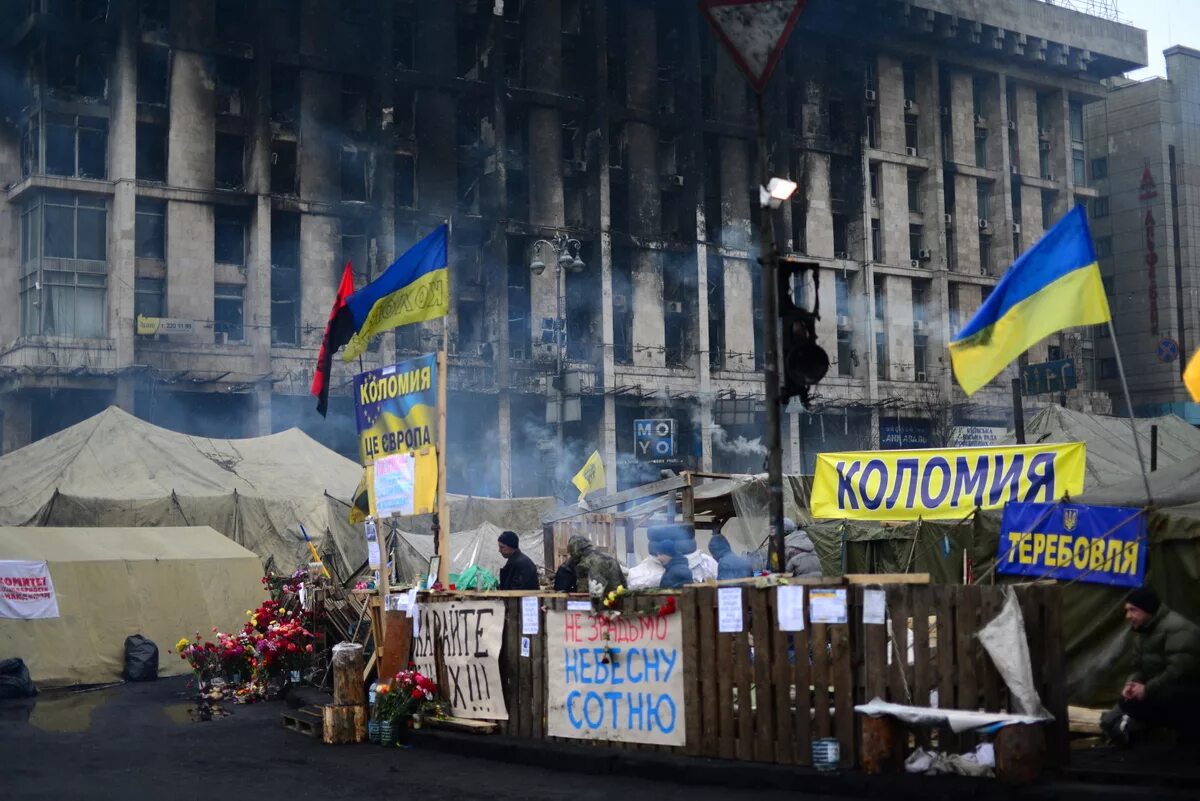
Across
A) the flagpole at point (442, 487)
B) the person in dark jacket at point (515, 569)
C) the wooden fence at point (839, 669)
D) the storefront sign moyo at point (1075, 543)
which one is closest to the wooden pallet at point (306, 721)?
the flagpole at point (442, 487)

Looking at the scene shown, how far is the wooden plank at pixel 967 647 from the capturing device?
851 cm

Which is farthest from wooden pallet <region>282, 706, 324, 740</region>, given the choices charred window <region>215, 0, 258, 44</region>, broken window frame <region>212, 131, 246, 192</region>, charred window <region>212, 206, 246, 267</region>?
charred window <region>215, 0, 258, 44</region>

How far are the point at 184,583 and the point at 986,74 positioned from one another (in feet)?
196

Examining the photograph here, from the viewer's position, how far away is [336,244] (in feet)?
169

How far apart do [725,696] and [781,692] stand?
1.76 feet

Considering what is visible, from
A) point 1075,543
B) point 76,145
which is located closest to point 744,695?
point 1075,543

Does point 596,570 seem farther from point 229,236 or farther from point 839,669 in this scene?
point 229,236

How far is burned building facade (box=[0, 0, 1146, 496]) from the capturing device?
Result: 154 feet

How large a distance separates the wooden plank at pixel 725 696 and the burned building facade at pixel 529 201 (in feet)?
97.0

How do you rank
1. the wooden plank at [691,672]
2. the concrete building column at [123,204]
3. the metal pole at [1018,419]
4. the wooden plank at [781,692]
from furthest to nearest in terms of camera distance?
the concrete building column at [123,204] → the metal pole at [1018,419] → the wooden plank at [691,672] → the wooden plank at [781,692]

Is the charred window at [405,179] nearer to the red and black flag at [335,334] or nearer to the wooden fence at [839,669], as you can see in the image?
the red and black flag at [335,334]

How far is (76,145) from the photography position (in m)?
46.8

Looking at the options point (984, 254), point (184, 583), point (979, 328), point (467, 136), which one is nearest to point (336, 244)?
point (467, 136)

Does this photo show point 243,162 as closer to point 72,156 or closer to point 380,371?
point 72,156
